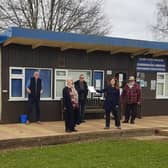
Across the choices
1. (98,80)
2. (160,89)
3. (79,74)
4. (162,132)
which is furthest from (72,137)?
(160,89)

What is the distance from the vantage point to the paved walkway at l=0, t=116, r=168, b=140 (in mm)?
11562

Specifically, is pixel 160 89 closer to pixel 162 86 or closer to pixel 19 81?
pixel 162 86

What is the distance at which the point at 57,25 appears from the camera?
33812mm

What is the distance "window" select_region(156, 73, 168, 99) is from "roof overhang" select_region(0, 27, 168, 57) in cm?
103

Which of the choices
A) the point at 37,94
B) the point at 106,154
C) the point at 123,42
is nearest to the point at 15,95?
the point at 37,94

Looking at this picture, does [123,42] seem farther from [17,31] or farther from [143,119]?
[17,31]

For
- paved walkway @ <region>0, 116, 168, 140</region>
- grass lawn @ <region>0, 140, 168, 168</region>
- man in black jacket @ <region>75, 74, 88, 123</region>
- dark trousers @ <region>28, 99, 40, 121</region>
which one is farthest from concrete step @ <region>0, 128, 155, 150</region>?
dark trousers @ <region>28, 99, 40, 121</region>

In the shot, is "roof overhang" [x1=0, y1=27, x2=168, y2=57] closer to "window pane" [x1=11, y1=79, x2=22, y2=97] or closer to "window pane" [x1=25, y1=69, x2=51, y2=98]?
"window pane" [x1=25, y1=69, x2=51, y2=98]

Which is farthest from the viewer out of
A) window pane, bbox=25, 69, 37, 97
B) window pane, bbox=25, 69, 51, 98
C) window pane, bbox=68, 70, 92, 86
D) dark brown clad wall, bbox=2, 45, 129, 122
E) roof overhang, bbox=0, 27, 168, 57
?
window pane, bbox=68, 70, 92, 86

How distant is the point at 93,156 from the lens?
30.6ft

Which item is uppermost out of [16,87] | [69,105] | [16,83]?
[16,83]

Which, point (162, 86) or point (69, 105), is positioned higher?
point (162, 86)

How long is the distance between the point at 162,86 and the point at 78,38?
5.32 metres

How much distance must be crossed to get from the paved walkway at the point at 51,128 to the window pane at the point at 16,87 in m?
1.17
